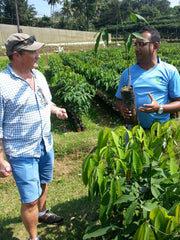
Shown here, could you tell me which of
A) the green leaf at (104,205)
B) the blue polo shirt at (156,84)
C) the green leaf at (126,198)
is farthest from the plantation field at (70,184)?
the blue polo shirt at (156,84)

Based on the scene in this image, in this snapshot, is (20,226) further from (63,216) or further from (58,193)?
(58,193)

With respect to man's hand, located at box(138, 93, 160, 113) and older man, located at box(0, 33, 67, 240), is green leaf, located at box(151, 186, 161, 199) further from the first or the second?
older man, located at box(0, 33, 67, 240)

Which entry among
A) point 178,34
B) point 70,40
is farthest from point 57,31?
point 178,34

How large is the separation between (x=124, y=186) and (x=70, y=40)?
1539 inches

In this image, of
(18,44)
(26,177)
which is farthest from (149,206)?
(18,44)

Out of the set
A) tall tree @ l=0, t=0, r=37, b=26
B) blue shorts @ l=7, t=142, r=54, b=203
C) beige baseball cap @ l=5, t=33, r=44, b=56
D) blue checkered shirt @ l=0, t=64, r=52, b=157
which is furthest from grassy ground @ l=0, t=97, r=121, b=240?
tall tree @ l=0, t=0, r=37, b=26

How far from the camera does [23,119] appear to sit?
1.72 m

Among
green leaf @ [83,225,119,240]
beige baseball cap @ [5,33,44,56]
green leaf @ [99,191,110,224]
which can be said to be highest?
beige baseball cap @ [5,33,44,56]

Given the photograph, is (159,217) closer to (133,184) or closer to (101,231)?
(133,184)

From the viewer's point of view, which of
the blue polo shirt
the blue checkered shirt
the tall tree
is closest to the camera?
the blue checkered shirt

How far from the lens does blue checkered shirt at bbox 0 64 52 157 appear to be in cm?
163

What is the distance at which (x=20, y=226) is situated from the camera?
230cm

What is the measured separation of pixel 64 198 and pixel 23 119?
4.80 ft

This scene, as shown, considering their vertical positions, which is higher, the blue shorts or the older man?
the older man
